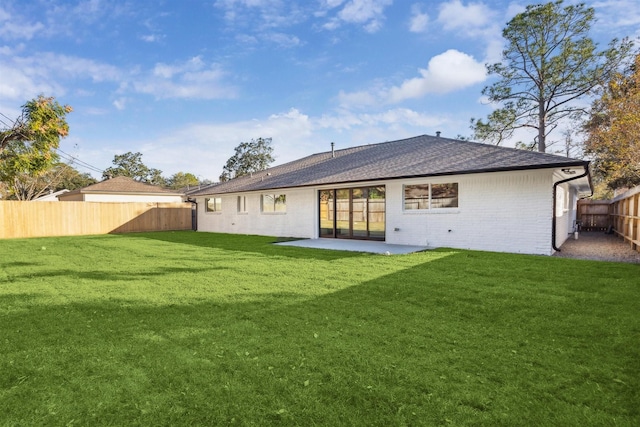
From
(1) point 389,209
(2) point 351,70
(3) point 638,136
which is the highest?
(2) point 351,70

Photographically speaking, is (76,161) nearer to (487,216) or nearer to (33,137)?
(33,137)

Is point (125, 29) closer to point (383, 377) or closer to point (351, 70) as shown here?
point (351, 70)

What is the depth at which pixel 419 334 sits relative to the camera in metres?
3.49

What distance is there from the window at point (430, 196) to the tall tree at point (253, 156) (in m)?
32.0

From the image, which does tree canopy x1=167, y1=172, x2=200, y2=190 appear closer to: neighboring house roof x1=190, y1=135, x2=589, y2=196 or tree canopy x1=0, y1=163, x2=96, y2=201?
tree canopy x1=0, y1=163, x2=96, y2=201

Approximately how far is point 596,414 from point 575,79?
2523 cm

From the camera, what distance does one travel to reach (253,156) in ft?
138

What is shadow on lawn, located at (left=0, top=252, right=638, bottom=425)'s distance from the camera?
2.18 meters

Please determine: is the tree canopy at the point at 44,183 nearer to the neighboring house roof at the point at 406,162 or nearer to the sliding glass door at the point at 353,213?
the neighboring house roof at the point at 406,162

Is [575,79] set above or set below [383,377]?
above

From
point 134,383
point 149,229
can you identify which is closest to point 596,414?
point 134,383

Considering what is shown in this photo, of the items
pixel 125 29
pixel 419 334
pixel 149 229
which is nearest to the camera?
pixel 419 334

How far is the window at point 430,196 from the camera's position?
34.7ft

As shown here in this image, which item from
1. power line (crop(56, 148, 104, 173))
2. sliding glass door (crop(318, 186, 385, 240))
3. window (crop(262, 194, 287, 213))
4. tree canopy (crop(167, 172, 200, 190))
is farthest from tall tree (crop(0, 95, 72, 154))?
tree canopy (crop(167, 172, 200, 190))
